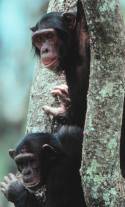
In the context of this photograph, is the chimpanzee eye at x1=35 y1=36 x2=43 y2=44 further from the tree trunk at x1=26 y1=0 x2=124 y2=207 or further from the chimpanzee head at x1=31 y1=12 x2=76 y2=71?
the tree trunk at x1=26 y1=0 x2=124 y2=207

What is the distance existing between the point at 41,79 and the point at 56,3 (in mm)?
718

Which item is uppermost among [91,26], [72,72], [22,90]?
[91,26]

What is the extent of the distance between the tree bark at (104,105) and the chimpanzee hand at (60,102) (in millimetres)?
1537

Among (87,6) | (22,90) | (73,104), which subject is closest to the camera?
(87,6)

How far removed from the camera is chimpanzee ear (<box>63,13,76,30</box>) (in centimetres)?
623

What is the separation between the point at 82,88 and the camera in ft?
20.8

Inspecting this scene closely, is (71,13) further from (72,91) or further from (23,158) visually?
(23,158)

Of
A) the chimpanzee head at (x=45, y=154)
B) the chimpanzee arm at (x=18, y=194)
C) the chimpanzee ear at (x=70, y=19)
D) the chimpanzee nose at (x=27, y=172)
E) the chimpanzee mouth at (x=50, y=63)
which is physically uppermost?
the chimpanzee ear at (x=70, y=19)

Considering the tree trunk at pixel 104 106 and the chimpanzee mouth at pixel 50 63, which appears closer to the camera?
the tree trunk at pixel 104 106

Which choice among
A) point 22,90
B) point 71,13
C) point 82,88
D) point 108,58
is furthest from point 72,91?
point 22,90

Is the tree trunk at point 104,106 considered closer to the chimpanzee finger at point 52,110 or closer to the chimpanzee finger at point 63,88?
the chimpanzee finger at point 52,110

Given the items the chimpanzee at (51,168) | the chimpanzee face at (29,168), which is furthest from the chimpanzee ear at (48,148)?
the chimpanzee face at (29,168)

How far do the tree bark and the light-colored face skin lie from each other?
1751 millimetres

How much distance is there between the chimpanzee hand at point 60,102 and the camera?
6180 millimetres
